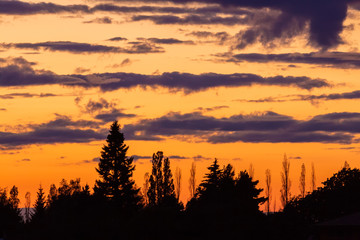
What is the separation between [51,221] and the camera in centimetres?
7631

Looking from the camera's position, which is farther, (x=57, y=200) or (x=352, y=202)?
(x=352, y=202)

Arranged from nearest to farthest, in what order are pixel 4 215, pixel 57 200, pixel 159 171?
pixel 57 200, pixel 4 215, pixel 159 171

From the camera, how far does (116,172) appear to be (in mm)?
114688

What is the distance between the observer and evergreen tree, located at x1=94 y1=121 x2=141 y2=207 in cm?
11212

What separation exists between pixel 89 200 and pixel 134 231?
658cm

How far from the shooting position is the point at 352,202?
116 meters

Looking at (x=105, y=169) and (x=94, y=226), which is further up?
(x=105, y=169)

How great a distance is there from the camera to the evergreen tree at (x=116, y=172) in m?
112

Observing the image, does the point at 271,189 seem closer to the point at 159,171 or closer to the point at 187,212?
the point at 159,171

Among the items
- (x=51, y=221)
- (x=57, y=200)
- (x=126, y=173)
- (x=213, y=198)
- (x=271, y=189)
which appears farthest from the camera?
(x=271, y=189)

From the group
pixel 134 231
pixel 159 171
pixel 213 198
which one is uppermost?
pixel 159 171

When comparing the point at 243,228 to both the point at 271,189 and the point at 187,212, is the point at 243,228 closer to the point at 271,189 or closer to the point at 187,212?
the point at 187,212

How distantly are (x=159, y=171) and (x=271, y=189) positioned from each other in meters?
31.6

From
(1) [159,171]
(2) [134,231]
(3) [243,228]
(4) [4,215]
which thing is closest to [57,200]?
(2) [134,231]
